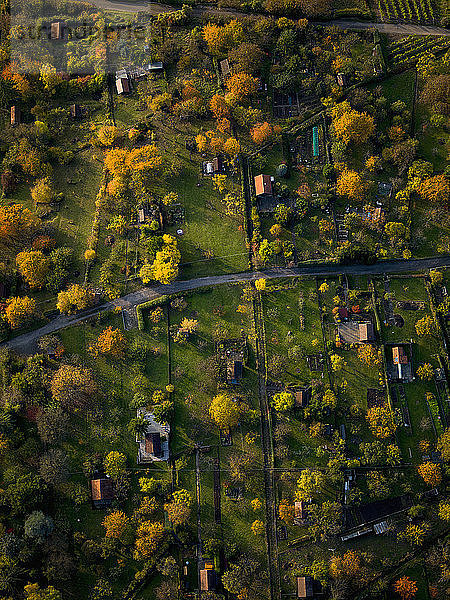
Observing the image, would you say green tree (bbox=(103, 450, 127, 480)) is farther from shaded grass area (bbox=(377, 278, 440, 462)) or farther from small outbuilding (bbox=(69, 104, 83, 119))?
small outbuilding (bbox=(69, 104, 83, 119))

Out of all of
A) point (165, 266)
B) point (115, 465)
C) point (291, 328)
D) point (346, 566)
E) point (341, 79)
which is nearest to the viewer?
point (346, 566)

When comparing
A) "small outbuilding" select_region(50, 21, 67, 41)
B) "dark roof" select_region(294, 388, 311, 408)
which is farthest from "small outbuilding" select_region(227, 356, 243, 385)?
"small outbuilding" select_region(50, 21, 67, 41)

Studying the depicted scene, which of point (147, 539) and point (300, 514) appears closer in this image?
point (147, 539)

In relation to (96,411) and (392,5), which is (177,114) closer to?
(392,5)

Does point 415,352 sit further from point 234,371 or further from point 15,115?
point 15,115

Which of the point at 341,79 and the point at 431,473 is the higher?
the point at 341,79

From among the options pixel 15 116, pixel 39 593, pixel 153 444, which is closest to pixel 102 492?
pixel 153 444
